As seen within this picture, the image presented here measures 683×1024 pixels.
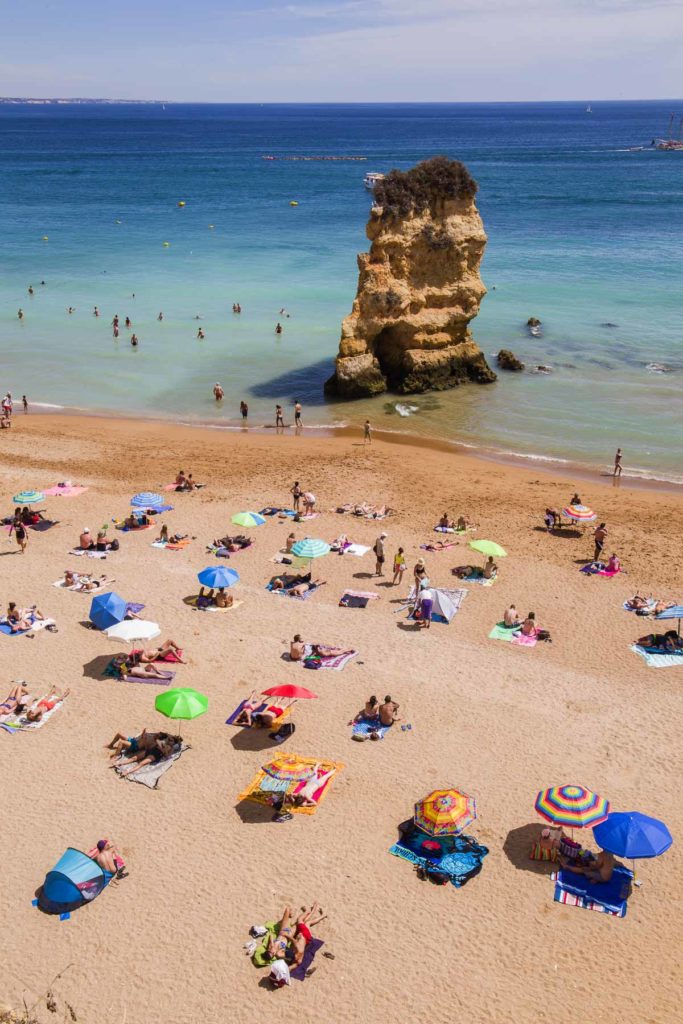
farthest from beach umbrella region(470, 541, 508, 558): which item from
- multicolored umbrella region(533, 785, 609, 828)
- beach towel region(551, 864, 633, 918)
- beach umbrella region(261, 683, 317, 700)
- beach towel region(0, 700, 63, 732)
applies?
beach towel region(0, 700, 63, 732)

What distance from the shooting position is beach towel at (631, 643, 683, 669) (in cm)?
1741

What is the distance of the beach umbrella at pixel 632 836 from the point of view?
11.8 meters

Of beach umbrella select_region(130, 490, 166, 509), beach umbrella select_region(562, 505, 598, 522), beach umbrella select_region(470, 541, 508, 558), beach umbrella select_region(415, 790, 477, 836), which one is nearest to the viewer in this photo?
beach umbrella select_region(415, 790, 477, 836)

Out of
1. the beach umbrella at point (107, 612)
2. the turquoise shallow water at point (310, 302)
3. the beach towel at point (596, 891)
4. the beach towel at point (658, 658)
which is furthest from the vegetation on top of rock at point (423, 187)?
the beach towel at point (596, 891)

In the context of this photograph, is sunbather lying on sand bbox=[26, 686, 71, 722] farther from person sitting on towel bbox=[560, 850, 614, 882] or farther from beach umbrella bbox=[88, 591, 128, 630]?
person sitting on towel bbox=[560, 850, 614, 882]

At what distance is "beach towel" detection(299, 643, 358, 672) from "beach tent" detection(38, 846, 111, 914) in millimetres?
6269

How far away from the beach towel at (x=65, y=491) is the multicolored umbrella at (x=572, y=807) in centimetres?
1860

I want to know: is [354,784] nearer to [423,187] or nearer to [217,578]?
[217,578]

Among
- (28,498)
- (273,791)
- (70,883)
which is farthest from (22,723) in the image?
(28,498)

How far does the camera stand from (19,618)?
18.6m

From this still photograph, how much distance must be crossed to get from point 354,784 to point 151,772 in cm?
345

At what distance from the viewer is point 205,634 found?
728 inches

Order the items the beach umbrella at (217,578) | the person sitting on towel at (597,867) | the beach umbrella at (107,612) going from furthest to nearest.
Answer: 1. the beach umbrella at (217,578)
2. the beach umbrella at (107,612)
3. the person sitting on towel at (597,867)

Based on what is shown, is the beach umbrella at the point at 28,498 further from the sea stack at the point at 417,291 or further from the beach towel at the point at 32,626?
the sea stack at the point at 417,291
